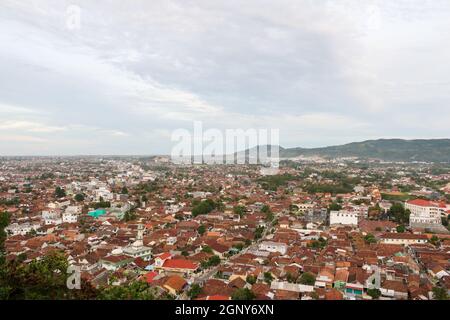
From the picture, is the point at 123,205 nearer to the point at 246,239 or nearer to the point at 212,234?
the point at 212,234

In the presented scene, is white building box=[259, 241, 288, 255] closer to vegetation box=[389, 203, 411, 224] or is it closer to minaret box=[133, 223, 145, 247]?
minaret box=[133, 223, 145, 247]

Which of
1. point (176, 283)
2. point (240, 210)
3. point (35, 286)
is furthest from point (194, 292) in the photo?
point (240, 210)

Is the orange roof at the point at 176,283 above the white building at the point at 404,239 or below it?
above

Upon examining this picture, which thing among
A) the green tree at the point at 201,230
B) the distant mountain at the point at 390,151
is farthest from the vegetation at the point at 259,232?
the distant mountain at the point at 390,151

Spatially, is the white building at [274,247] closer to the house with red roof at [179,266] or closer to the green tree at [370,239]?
the house with red roof at [179,266]

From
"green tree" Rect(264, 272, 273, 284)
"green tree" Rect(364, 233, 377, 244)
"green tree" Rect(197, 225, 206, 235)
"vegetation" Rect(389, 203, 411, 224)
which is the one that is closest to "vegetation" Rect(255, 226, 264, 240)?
"green tree" Rect(197, 225, 206, 235)

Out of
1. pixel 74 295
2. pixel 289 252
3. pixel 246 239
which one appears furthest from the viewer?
pixel 246 239
